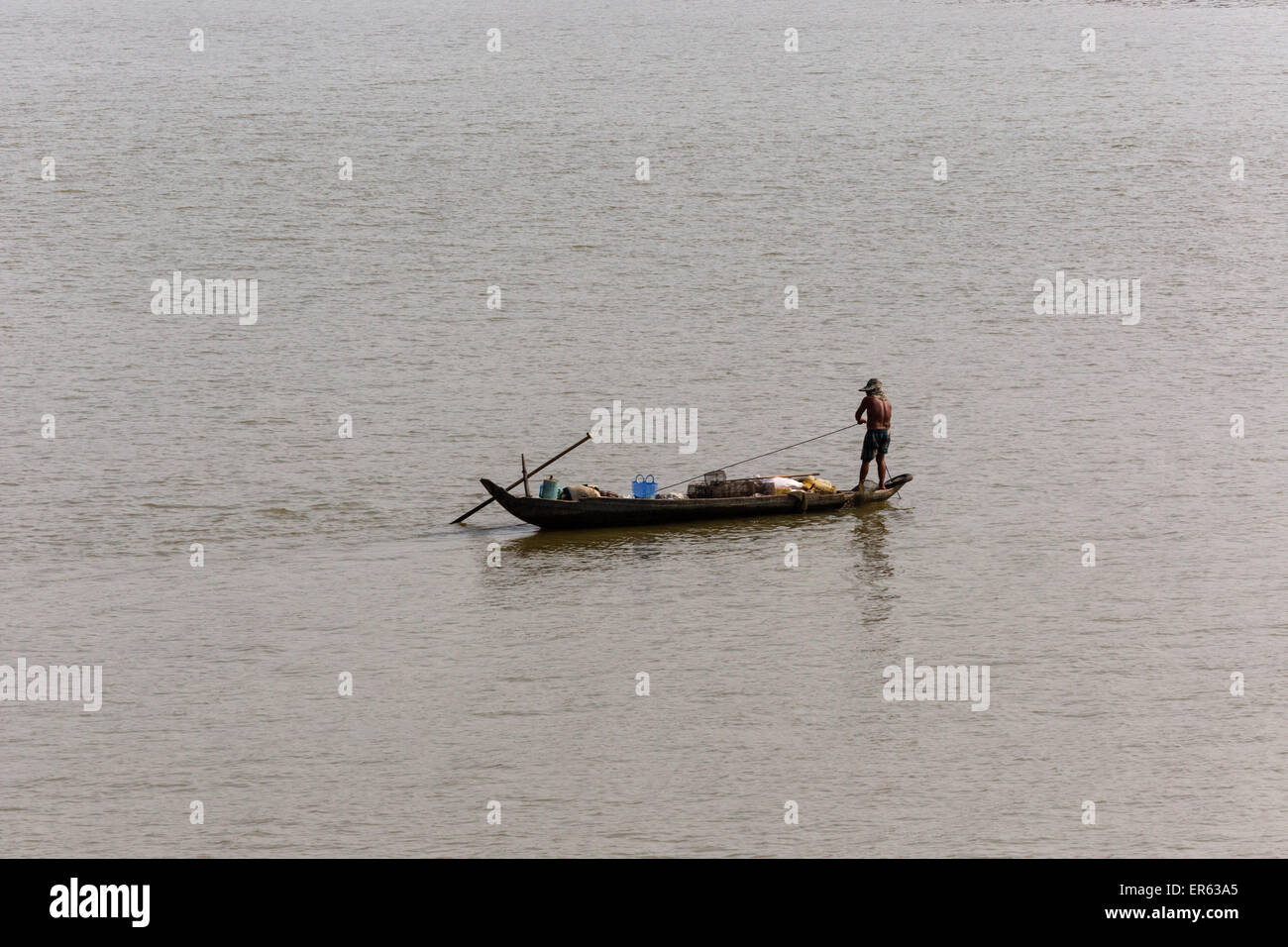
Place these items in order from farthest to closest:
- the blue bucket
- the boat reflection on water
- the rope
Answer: the rope
the blue bucket
the boat reflection on water

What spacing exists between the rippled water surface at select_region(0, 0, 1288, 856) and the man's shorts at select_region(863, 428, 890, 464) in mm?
1073

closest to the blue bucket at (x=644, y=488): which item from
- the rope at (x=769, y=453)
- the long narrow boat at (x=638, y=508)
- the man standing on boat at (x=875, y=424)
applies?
the long narrow boat at (x=638, y=508)

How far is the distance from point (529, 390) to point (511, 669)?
1518 cm

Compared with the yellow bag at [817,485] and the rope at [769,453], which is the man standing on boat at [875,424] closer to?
the rope at [769,453]

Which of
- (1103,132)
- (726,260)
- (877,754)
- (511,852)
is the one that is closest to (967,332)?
(726,260)

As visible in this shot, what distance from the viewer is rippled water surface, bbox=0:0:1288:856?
652 inches

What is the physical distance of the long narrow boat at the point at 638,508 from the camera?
24391 mm

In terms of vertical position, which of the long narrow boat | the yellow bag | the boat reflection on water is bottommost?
the boat reflection on water

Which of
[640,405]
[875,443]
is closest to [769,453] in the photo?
[875,443]

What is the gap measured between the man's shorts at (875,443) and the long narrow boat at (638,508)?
0.97 metres

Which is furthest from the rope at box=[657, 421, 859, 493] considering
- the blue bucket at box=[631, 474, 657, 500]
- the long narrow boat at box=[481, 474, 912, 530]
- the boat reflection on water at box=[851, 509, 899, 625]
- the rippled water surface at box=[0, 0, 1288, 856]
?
the boat reflection on water at box=[851, 509, 899, 625]

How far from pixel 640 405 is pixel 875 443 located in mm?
8233

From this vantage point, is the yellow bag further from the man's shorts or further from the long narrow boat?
the man's shorts

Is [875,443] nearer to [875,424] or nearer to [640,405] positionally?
[875,424]
